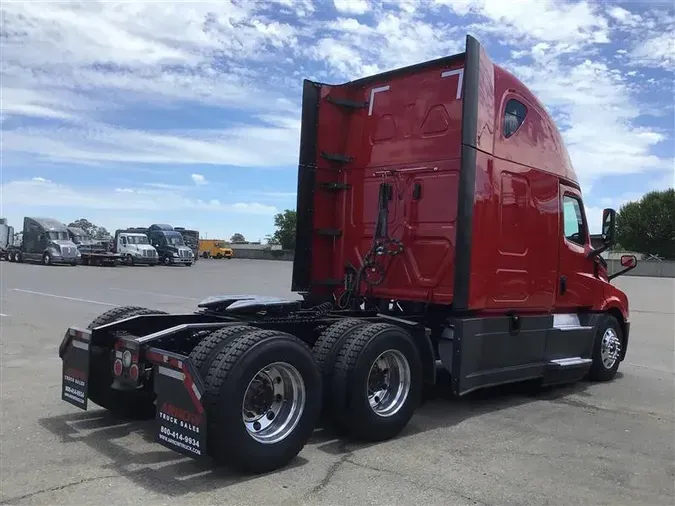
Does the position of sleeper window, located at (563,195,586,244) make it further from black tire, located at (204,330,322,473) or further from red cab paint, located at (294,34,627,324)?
black tire, located at (204,330,322,473)

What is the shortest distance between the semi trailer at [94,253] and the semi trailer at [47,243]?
3.73ft

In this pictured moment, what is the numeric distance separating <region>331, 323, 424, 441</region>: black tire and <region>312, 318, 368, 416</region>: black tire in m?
0.04

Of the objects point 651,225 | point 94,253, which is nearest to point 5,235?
point 94,253

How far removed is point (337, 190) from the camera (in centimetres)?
770

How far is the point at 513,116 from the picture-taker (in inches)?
272

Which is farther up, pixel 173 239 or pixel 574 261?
pixel 173 239

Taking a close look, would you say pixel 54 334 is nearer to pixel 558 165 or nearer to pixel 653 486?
pixel 558 165

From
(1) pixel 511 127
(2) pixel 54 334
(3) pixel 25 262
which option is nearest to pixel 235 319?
(1) pixel 511 127

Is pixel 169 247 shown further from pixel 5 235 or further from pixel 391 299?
pixel 391 299

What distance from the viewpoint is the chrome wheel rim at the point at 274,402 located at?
4664mm

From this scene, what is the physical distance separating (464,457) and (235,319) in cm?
237

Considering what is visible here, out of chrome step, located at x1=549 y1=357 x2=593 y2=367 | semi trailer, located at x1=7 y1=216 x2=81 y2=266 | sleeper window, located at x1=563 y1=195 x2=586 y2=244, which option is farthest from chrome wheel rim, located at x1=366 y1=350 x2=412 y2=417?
semi trailer, located at x1=7 y1=216 x2=81 y2=266

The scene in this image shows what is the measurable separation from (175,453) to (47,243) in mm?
39579

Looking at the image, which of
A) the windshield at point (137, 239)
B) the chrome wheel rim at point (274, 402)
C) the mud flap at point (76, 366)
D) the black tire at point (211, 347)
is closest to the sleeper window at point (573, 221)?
the chrome wheel rim at point (274, 402)
